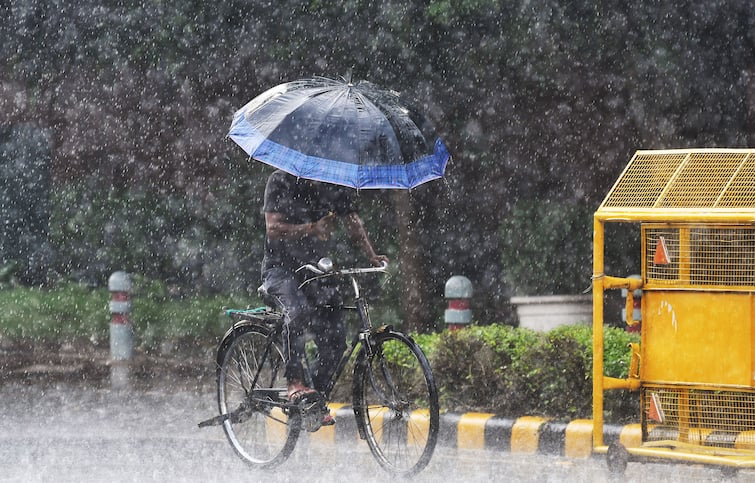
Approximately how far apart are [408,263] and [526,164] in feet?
5.46

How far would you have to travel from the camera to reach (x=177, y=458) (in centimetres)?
764

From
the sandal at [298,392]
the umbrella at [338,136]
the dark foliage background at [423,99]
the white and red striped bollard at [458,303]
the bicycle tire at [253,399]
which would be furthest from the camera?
the dark foliage background at [423,99]

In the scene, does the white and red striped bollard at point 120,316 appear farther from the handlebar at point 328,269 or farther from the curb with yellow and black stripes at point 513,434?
the handlebar at point 328,269

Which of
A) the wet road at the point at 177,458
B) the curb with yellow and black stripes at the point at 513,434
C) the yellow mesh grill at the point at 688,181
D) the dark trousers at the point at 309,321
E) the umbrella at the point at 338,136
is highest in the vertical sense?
the umbrella at the point at 338,136

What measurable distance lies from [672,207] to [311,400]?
2.05 meters

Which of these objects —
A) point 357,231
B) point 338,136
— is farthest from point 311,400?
point 338,136

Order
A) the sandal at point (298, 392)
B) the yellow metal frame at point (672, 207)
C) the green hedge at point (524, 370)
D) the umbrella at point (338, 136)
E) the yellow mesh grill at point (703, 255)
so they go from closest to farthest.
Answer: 1. the yellow metal frame at point (672, 207)
2. the yellow mesh grill at point (703, 255)
3. the umbrella at point (338, 136)
4. the sandal at point (298, 392)
5. the green hedge at point (524, 370)

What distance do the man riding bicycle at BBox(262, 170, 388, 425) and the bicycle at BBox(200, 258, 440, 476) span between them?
0.07m

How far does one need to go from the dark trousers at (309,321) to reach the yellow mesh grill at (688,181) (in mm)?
1487

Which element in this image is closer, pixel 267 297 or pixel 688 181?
pixel 688 181

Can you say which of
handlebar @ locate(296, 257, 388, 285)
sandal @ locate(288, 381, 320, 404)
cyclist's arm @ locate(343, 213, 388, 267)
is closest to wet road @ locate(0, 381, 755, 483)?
sandal @ locate(288, 381, 320, 404)

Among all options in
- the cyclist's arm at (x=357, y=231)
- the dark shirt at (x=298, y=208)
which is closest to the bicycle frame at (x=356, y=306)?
the dark shirt at (x=298, y=208)

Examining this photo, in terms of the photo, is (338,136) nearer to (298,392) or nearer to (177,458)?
(298,392)

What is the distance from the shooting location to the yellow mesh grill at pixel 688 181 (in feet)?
21.8
